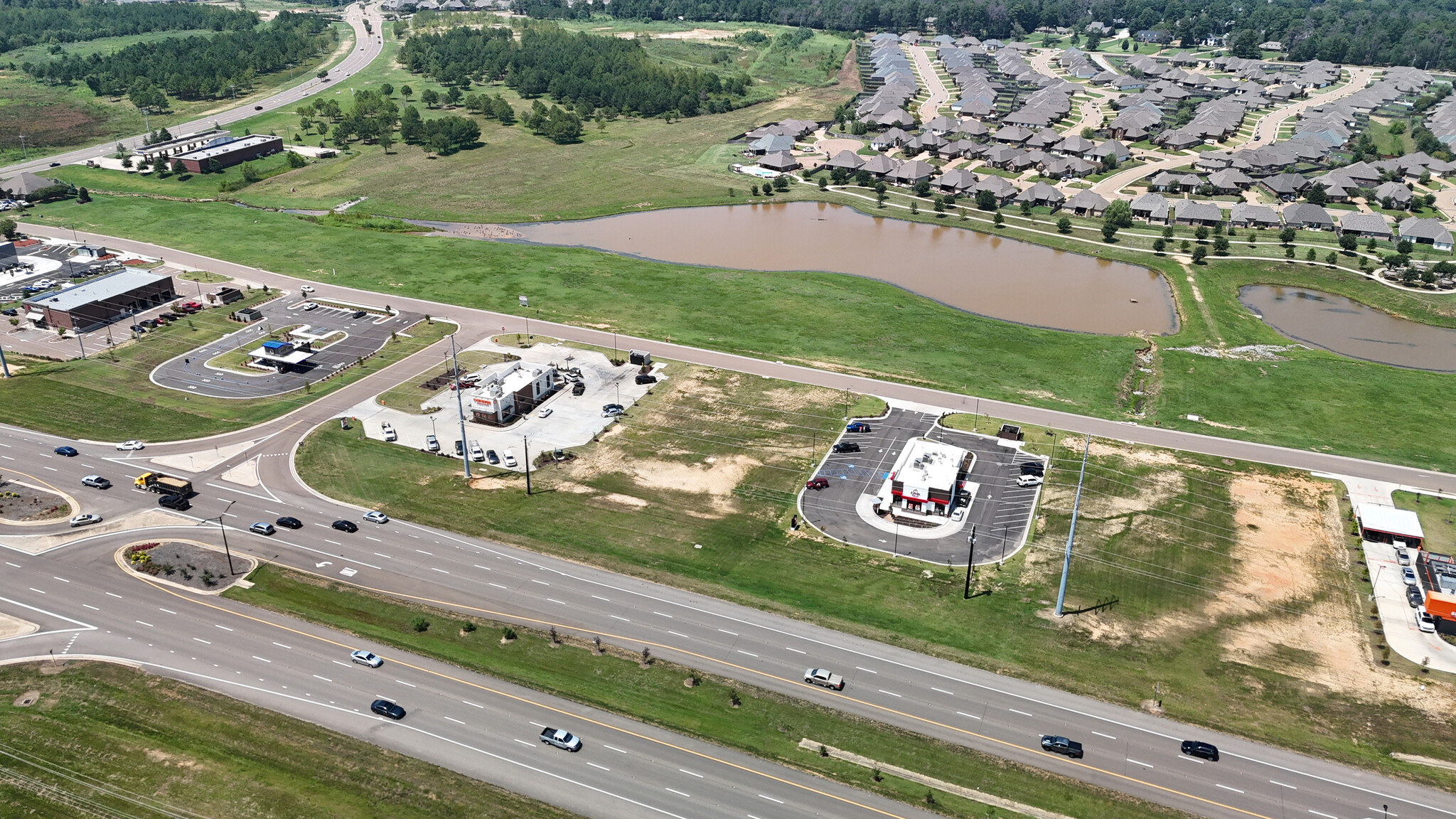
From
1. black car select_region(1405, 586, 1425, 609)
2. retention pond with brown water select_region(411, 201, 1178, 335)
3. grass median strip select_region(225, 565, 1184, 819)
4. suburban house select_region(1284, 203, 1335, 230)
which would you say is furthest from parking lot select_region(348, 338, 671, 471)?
suburban house select_region(1284, 203, 1335, 230)

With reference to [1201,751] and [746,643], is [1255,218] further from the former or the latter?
[746,643]

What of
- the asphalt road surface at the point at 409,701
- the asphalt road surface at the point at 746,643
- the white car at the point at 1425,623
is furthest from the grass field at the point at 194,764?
the white car at the point at 1425,623

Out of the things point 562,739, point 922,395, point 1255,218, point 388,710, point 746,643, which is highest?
point 1255,218

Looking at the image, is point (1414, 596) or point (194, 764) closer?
point (194, 764)

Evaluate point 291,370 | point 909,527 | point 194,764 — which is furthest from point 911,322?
point 194,764

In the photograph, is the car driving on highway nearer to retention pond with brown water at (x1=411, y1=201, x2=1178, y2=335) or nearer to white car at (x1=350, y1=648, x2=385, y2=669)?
white car at (x1=350, y1=648, x2=385, y2=669)

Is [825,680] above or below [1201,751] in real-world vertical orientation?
above

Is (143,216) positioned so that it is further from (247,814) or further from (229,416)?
(247,814)
